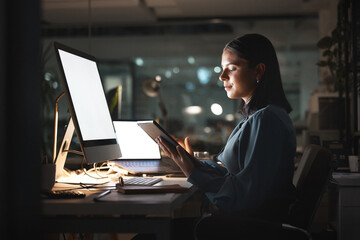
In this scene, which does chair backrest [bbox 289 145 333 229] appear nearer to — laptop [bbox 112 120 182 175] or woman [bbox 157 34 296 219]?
woman [bbox 157 34 296 219]

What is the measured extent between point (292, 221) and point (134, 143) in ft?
3.58

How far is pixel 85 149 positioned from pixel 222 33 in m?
7.58

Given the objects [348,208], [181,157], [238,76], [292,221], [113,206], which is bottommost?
[348,208]

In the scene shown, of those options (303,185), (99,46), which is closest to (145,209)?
(303,185)

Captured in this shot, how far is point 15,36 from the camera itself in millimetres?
727

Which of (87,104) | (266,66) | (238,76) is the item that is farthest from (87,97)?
(266,66)

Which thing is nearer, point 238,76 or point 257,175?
point 257,175

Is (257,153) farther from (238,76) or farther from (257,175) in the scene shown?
(238,76)

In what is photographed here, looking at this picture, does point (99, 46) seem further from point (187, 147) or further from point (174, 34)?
point (187, 147)

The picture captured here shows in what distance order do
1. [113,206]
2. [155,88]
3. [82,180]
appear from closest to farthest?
1. [113,206]
2. [82,180]
3. [155,88]

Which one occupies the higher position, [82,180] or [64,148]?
[64,148]

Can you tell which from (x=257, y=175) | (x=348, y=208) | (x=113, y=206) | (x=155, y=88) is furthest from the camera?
(x=155, y=88)

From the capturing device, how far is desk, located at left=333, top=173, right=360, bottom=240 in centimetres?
244

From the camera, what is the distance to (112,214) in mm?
1443
